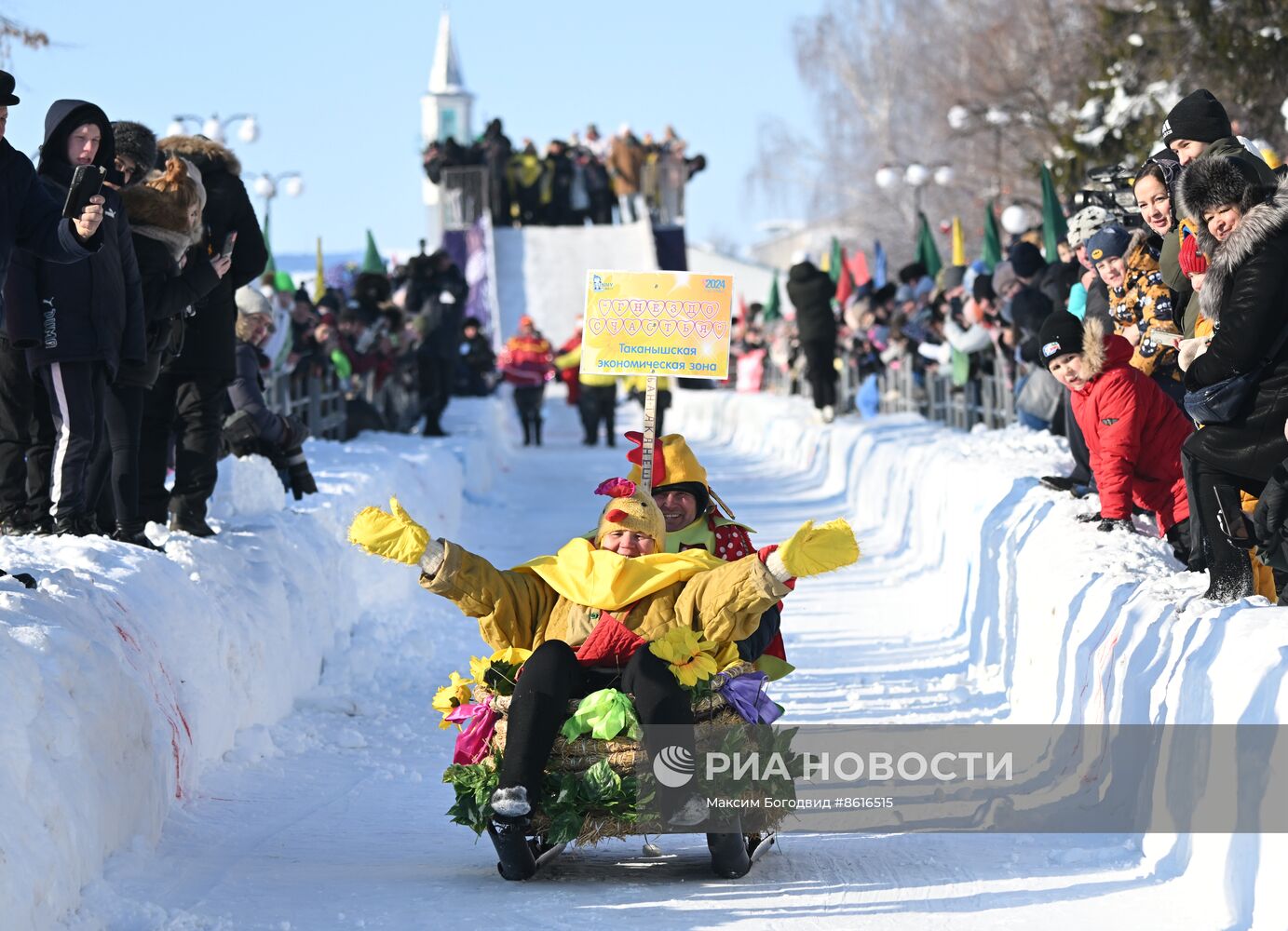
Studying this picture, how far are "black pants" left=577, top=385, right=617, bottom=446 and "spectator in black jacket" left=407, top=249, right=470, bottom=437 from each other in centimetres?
511

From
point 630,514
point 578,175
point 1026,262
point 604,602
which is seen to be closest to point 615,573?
point 604,602

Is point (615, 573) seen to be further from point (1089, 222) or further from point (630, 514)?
point (1089, 222)

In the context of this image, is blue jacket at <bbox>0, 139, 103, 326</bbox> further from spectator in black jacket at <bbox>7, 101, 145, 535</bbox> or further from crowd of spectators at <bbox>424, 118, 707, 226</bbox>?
crowd of spectators at <bbox>424, 118, 707, 226</bbox>

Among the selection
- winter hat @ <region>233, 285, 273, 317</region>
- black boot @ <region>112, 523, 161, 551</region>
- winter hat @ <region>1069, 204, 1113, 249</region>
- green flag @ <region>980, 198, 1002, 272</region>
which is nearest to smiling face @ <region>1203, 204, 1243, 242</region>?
winter hat @ <region>1069, 204, 1113, 249</region>

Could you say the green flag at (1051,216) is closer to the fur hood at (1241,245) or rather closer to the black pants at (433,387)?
the black pants at (433,387)

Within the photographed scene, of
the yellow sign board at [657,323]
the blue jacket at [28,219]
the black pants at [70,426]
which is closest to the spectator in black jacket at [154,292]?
the black pants at [70,426]

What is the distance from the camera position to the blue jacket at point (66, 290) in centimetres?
821

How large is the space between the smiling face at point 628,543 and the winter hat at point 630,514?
0.01 metres

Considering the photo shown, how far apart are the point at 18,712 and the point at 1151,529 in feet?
20.0

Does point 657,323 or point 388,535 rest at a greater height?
point 657,323

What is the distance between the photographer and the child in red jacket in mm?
8820

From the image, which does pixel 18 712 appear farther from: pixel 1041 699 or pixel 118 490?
pixel 1041 699

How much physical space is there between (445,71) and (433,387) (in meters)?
93.4

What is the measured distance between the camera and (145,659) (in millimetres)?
6992
